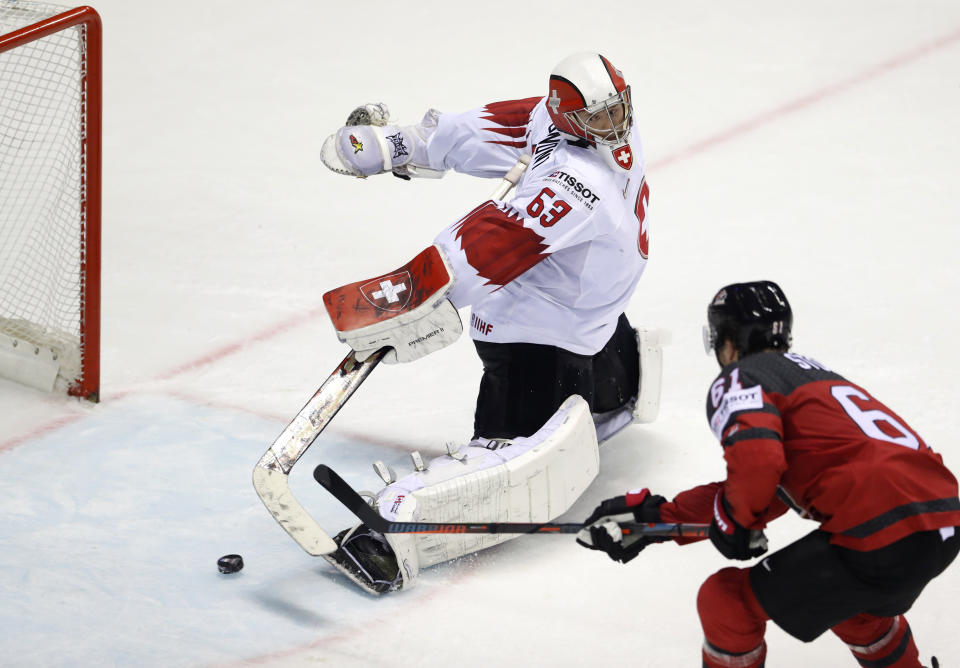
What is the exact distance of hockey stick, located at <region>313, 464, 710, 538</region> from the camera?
2.40m

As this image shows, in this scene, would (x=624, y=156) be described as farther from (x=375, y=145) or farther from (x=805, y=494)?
(x=805, y=494)

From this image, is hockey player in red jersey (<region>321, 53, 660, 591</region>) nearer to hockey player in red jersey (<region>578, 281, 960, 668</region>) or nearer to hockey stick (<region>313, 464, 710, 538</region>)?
hockey stick (<region>313, 464, 710, 538</region>)

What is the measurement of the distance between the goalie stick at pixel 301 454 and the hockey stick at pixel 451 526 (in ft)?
0.51

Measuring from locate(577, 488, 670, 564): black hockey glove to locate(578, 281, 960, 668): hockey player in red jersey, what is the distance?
0.18m

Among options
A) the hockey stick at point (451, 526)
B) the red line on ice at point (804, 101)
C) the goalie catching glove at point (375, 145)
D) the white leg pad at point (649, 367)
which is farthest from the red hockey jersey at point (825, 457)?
the red line on ice at point (804, 101)

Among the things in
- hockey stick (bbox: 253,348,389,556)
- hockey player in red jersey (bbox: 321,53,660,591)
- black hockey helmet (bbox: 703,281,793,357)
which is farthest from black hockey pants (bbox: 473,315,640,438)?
black hockey helmet (bbox: 703,281,793,357)

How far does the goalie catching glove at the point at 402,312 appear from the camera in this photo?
→ 2.96 m

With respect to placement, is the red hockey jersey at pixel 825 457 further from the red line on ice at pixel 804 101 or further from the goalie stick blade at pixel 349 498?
the red line on ice at pixel 804 101

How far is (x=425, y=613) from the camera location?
114 inches

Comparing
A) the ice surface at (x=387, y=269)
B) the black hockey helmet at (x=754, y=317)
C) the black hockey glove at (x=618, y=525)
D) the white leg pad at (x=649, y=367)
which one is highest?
the black hockey helmet at (x=754, y=317)

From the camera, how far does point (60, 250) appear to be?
161 inches

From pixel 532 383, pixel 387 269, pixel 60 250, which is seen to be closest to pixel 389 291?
pixel 532 383

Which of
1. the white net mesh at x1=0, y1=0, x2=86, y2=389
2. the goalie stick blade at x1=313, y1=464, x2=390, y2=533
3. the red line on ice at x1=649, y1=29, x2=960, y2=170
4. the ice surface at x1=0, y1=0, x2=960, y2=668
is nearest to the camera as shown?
the goalie stick blade at x1=313, y1=464, x2=390, y2=533

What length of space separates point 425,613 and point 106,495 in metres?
0.98
